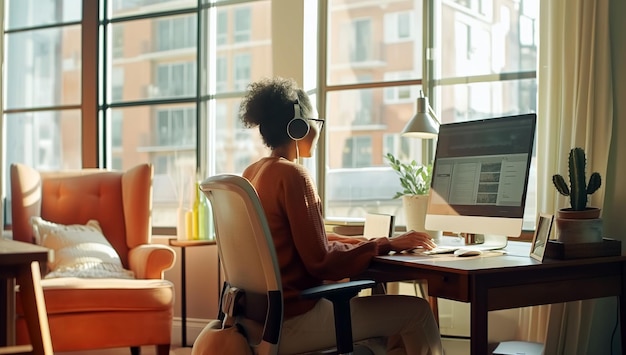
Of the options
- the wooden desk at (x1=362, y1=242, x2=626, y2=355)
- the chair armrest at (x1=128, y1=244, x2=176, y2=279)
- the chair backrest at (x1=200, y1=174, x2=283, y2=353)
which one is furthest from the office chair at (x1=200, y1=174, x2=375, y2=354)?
the chair armrest at (x1=128, y1=244, x2=176, y2=279)

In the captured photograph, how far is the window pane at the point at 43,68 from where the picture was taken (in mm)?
5188

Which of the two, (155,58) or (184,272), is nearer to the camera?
(184,272)

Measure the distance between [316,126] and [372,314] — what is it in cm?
67

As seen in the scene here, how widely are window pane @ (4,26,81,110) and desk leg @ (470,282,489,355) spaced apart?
3.67m

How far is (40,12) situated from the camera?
536 centimetres

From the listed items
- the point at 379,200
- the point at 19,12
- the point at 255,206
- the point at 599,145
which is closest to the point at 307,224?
the point at 255,206

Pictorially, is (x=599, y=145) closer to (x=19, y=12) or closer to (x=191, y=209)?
(x=191, y=209)

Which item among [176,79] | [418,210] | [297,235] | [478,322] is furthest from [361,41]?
[478,322]

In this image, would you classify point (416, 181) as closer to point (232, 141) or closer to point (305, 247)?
point (305, 247)

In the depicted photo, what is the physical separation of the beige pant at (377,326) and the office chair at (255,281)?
12 centimetres

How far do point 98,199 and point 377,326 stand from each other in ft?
7.51

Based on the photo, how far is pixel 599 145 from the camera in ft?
10.1

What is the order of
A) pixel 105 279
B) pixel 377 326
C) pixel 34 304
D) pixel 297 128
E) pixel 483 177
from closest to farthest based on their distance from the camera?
pixel 34 304 → pixel 377 326 → pixel 297 128 → pixel 483 177 → pixel 105 279

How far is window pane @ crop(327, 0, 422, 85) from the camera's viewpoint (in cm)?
404
